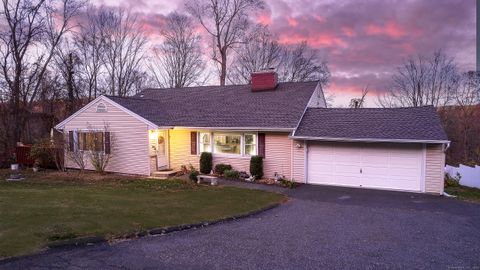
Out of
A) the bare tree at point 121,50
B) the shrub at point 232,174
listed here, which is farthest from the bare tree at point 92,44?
the shrub at point 232,174

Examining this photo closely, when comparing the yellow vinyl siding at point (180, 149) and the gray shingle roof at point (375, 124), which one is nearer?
the gray shingle roof at point (375, 124)

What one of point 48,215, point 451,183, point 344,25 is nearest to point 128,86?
point 344,25

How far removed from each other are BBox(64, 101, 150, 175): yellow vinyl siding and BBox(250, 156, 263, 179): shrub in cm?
528

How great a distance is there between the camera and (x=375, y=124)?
15.0 m

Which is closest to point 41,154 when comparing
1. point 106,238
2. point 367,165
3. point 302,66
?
point 106,238

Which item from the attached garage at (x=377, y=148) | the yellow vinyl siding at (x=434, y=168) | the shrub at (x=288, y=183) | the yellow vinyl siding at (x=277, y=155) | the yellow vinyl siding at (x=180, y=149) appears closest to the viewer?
the yellow vinyl siding at (x=434, y=168)

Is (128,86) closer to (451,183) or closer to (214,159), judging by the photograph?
(214,159)

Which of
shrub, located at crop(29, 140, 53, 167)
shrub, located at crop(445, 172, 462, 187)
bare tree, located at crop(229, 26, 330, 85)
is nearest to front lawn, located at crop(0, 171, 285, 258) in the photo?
shrub, located at crop(29, 140, 53, 167)

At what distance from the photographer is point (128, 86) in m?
34.8

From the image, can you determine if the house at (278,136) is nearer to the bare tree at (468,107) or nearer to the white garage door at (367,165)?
the white garage door at (367,165)

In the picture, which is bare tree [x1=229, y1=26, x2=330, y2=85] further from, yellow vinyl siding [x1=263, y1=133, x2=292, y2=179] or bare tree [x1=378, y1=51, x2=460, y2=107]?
yellow vinyl siding [x1=263, y1=133, x2=292, y2=179]

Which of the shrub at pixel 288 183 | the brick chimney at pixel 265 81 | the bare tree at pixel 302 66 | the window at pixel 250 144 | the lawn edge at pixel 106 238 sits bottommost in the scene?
the shrub at pixel 288 183

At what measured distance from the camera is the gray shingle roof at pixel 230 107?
16.7 metres

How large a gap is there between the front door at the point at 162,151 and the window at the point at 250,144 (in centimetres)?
459
